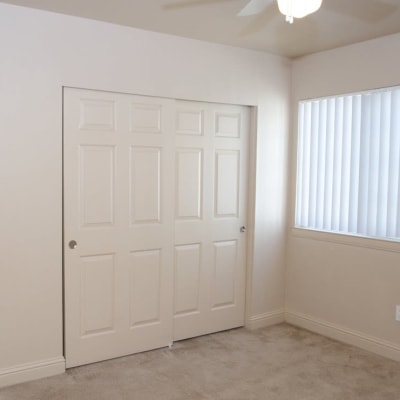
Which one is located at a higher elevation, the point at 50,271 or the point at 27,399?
the point at 50,271

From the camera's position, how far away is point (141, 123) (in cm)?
353

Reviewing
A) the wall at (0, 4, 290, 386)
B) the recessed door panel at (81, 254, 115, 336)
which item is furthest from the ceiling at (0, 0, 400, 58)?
the recessed door panel at (81, 254, 115, 336)

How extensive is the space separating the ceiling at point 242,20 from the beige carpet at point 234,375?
2.39 meters

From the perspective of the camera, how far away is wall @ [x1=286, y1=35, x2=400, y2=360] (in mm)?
3611

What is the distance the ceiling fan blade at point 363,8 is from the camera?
111 inches

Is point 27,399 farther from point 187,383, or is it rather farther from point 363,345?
point 363,345

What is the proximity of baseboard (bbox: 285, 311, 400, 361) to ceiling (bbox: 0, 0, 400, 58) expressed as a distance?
232cm

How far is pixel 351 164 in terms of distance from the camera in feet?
12.7

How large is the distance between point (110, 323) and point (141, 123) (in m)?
1.49

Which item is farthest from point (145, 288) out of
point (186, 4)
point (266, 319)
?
point (186, 4)

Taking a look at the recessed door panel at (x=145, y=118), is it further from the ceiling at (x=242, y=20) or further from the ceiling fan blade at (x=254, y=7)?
the ceiling fan blade at (x=254, y=7)

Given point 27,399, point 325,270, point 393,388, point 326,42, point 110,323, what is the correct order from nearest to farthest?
point 27,399, point 393,388, point 110,323, point 326,42, point 325,270

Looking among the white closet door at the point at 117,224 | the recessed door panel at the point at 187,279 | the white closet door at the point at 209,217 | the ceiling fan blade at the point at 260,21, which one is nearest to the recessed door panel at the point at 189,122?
the white closet door at the point at 209,217

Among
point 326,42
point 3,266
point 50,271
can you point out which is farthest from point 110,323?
point 326,42
